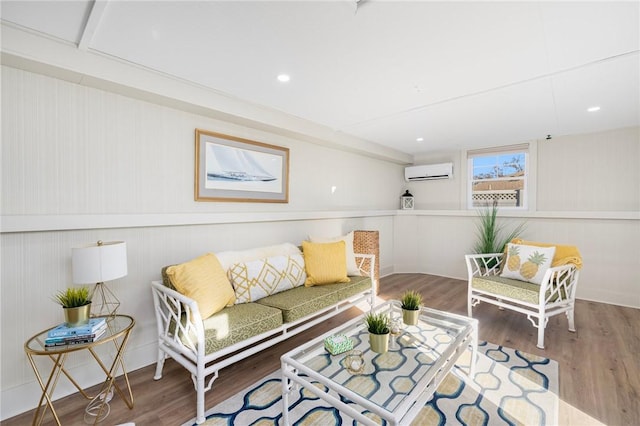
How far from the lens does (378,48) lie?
1.80m

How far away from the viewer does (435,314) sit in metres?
2.30

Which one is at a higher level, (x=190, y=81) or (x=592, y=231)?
(x=190, y=81)

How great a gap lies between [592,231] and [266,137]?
4337 millimetres

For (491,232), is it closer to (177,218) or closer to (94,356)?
(177,218)

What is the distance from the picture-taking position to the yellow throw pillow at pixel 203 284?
1.96m

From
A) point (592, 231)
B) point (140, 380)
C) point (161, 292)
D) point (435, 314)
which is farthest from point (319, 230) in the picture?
point (592, 231)

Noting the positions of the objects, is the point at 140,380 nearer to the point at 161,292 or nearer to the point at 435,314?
the point at 161,292

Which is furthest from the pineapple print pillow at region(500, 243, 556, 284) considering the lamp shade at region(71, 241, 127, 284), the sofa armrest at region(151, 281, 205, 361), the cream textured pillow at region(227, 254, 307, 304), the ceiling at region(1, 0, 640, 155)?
the lamp shade at region(71, 241, 127, 284)

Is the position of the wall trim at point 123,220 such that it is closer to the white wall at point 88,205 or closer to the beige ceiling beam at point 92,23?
the white wall at point 88,205

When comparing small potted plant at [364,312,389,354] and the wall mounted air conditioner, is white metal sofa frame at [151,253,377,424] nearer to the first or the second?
small potted plant at [364,312,389,354]

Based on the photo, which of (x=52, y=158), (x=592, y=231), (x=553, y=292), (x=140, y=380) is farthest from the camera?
(x=592, y=231)

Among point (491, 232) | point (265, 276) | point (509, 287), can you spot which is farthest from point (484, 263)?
point (265, 276)

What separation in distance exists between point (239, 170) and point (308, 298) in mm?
1417

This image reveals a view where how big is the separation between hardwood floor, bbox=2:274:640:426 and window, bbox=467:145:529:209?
177 cm
